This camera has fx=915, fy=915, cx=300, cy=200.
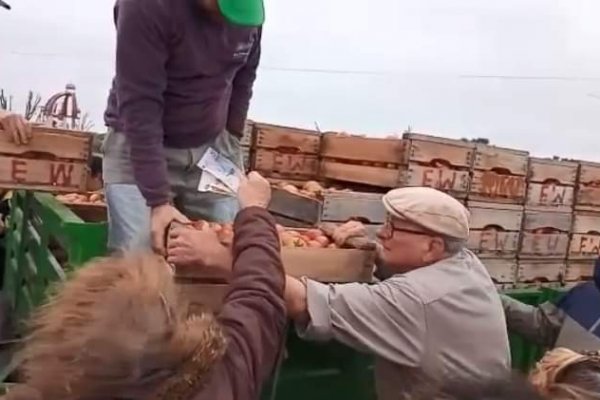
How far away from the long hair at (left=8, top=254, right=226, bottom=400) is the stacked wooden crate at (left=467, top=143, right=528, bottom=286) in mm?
1987

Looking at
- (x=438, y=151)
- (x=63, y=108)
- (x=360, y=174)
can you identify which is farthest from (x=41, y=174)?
(x=63, y=108)

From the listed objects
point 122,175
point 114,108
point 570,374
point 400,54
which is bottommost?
point 570,374

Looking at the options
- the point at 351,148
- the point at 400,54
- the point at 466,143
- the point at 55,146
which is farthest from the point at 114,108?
the point at 400,54

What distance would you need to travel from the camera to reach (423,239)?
212 centimetres

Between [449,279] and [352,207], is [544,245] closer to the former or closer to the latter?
[352,207]

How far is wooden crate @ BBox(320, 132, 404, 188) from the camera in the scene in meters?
2.98

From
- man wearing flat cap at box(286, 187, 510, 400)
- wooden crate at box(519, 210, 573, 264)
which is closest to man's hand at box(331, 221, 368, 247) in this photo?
man wearing flat cap at box(286, 187, 510, 400)

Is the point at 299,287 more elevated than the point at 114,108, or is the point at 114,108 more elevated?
the point at 114,108

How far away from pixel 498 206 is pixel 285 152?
78 cm

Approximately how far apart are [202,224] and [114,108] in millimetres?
541

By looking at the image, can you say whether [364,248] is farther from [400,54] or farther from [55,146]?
[400,54]

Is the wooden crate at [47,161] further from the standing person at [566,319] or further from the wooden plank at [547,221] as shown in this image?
the wooden plank at [547,221]

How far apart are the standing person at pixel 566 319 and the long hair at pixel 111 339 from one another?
1433 millimetres

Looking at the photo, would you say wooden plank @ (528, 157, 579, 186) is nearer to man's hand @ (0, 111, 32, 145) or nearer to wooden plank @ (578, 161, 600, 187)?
wooden plank @ (578, 161, 600, 187)
